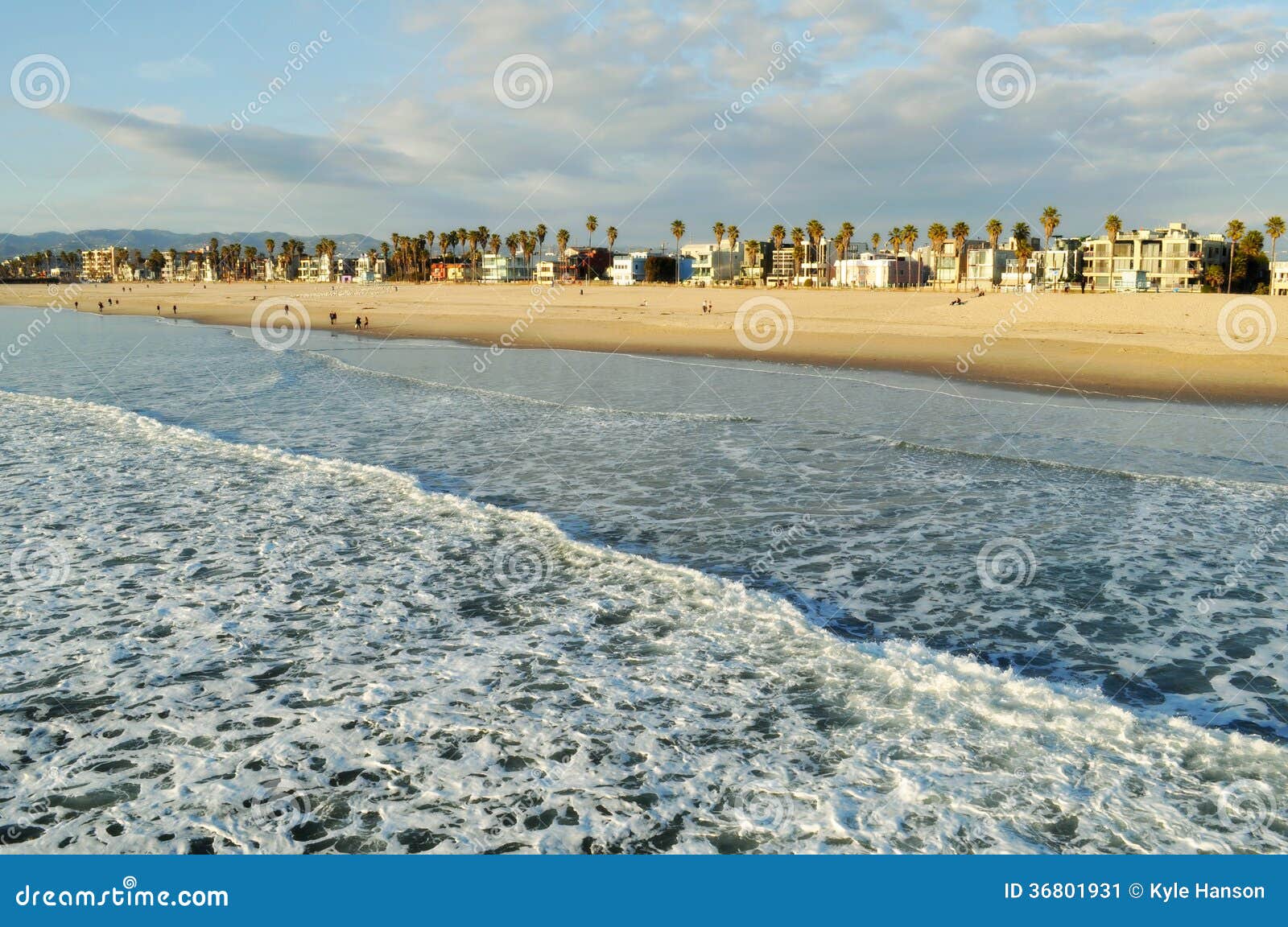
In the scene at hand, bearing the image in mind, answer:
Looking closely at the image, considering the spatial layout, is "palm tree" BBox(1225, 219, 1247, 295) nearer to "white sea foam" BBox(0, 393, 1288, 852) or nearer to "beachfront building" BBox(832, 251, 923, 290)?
"beachfront building" BBox(832, 251, 923, 290)

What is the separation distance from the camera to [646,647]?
28.2 feet

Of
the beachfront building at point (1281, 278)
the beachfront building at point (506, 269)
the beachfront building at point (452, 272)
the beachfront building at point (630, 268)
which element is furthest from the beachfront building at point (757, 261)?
the beachfront building at point (1281, 278)

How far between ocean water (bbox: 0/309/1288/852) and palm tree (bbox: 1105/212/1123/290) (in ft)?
372

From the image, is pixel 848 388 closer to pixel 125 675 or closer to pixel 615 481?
pixel 615 481

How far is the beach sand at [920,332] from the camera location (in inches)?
1228

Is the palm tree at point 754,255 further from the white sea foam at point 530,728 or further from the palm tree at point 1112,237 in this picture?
A: the white sea foam at point 530,728

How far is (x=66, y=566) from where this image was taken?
35.4ft

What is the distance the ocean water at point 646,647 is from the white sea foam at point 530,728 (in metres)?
0.03

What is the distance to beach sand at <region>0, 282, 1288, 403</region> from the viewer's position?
31.2m

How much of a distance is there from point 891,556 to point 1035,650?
309 centimetres

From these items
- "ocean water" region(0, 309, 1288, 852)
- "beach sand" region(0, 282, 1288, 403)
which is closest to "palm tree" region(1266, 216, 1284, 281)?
"beach sand" region(0, 282, 1288, 403)

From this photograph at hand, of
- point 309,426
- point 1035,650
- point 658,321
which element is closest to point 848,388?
point 309,426

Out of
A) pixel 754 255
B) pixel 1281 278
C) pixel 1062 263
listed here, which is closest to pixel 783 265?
pixel 754 255

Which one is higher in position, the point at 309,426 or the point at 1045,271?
the point at 1045,271
